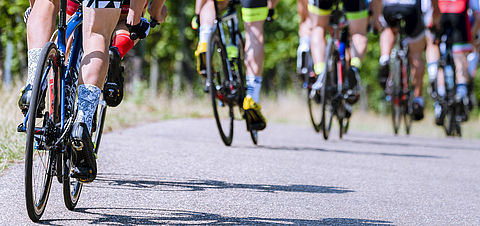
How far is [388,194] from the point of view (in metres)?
5.32

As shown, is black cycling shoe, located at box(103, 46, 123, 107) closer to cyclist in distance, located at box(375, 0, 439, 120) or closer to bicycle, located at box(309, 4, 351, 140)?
bicycle, located at box(309, 4, 351, 140)

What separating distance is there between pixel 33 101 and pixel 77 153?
1.21 ft

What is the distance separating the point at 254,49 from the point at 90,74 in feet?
12.9

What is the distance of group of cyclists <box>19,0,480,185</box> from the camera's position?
3.78 meters

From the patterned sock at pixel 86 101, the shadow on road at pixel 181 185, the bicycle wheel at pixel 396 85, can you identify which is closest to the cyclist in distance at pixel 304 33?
the bicycle wheel at pixel 396 85

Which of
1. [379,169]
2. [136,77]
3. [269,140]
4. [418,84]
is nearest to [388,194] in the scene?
[379,169]

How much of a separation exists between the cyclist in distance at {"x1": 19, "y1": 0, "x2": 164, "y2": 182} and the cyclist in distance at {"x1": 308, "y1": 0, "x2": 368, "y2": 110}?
191 inches

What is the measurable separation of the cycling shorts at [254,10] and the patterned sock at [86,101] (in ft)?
12.7

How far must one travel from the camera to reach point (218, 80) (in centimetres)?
747

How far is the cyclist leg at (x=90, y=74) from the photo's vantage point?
3.60 meters

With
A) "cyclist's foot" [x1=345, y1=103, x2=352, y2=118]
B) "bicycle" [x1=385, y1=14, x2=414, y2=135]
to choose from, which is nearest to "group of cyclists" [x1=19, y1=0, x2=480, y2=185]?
"bicycle" [x1=385, y1=14, x2=414, y2=135]

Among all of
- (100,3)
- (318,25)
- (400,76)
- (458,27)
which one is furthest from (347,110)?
(100,3)

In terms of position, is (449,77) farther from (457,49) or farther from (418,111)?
(418,111)

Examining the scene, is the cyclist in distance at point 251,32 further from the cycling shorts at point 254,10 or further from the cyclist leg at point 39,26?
the cyclist leg at point 39,26
